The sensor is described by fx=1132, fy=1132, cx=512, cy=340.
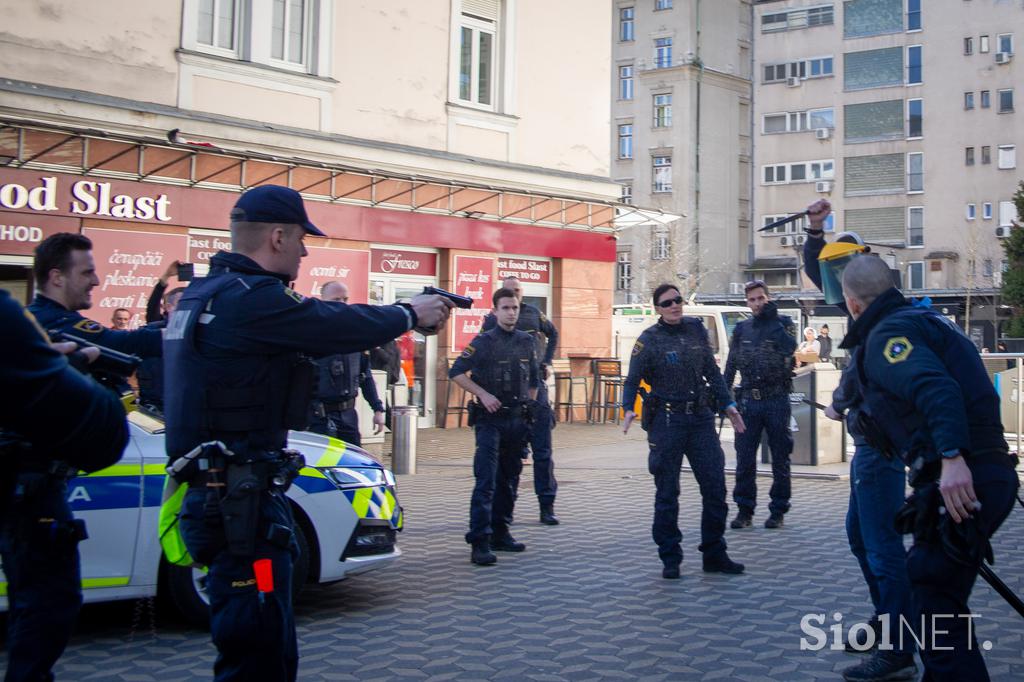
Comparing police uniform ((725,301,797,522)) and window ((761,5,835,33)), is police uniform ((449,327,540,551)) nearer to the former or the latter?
police uniform ((725,301,797,522))

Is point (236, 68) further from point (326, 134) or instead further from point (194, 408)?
point (194, 408)

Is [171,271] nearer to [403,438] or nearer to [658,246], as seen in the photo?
[403,438]

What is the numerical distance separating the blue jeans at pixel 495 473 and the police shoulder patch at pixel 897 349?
4.42 metres

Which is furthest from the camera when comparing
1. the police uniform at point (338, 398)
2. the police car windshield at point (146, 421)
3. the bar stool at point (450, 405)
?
the bar stool at point (450, 405)

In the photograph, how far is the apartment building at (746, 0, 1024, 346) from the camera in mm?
50094

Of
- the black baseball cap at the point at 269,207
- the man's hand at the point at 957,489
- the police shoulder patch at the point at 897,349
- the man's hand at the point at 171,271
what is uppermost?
the man's hand at the point at 171,271

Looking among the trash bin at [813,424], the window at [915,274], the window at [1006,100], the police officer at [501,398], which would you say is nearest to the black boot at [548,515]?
the police officer at [501,398]

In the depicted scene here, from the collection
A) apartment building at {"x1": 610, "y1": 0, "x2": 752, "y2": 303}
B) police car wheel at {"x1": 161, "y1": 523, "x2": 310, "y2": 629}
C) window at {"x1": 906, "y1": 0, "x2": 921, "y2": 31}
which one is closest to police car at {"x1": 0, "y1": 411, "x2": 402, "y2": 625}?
police car wheel at {"x1": 161, "y1": 523, "x2": 310, "y2": 629}

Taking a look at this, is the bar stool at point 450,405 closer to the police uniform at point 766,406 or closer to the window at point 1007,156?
the police uniform at point 766,406

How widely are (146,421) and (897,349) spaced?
167 inches

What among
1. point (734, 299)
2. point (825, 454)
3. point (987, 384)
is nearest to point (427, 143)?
point (825, 454)

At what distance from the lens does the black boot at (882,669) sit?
5.53 m

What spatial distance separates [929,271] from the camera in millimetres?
52344

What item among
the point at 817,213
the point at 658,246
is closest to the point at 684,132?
the point at 658,246
